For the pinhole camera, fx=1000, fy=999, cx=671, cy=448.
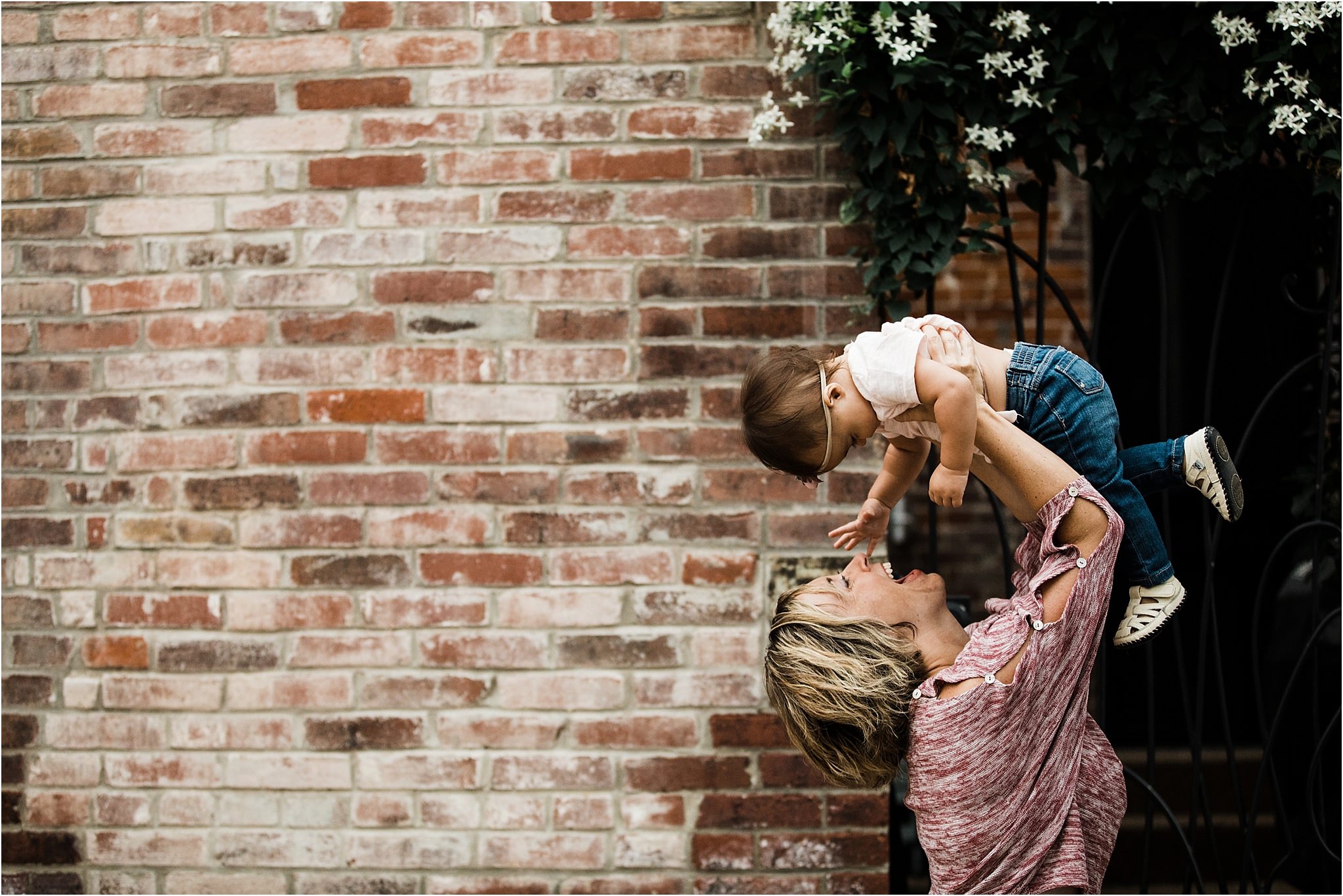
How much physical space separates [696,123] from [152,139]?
1363 mm

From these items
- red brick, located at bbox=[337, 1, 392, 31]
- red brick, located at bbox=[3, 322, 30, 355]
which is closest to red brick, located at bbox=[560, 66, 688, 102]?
red brick, located at bbox=[337, 1, 392, 31]

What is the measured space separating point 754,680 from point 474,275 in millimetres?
1187

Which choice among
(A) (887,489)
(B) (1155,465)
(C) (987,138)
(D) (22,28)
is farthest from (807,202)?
(D) (22,28)

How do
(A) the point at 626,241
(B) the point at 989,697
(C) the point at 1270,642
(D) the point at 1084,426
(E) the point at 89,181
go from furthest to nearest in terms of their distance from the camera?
(C) the point at 1270,642
(E) the point at 89,181
(A) the point at 626,241
(D) the point at 1084,426
(B) the point at 989,697

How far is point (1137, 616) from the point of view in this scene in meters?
1.93

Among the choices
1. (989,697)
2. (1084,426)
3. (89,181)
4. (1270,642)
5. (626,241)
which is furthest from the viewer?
(1270,642)

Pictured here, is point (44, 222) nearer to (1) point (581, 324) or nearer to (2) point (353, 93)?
(2) point (353, 93)

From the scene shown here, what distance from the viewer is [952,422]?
1750 millimetres

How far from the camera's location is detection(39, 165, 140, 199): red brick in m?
2.51

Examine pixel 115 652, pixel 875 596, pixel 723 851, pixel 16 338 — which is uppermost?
pixel 16 338

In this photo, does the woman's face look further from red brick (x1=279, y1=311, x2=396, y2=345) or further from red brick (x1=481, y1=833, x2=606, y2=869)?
red brick (x1=279, y1=311, x2=396, y2=345)

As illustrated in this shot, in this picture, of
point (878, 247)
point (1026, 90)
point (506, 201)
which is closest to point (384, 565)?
point (506, 201)

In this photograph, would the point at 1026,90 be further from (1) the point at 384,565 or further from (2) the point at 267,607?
(2) the point at 267,607

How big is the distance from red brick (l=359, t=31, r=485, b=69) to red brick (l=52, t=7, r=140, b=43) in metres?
0.60
